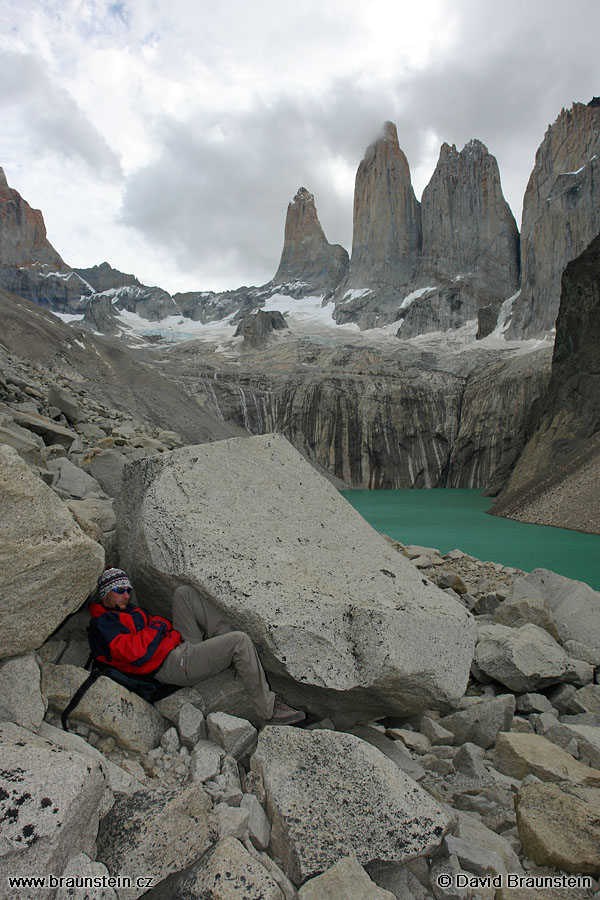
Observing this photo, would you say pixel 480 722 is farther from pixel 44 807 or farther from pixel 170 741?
pixel 44 807

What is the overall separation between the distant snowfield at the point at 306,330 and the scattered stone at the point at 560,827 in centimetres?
6768

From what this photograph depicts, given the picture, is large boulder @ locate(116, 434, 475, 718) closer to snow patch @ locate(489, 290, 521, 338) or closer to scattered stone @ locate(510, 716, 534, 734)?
scattered stone @ locate(510, 716, 534, 734)

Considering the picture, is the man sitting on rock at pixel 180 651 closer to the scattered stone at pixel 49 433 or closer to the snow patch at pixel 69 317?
A: the scattered stone at pixel 49 433

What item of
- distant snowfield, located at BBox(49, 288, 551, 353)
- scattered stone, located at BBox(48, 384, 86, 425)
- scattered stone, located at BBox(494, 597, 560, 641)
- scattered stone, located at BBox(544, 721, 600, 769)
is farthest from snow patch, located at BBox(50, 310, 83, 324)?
scattered stone, located at BBox(544, 721, 600, 769)

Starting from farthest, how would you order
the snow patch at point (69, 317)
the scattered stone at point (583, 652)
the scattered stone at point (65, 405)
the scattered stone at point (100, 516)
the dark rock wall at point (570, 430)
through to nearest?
the snow patch at point (69, 317)
the dark rock wall at point (570, 430)
the scattered stone at point (65, 405)
the scattered stone at point (583, 652)
the scattered stone at point (100, 516)

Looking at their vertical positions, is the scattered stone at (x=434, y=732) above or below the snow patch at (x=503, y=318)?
below

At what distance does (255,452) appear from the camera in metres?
4.75

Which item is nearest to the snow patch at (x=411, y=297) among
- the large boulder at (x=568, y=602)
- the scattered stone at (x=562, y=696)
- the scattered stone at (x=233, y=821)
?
the large boulder at (x=568, y=602)

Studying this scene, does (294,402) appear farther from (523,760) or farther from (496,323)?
(523,760)

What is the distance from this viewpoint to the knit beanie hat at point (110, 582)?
11.2ft

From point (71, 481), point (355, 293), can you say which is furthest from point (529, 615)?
point (355, 293)

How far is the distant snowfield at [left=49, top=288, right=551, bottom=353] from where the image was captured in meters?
76.4

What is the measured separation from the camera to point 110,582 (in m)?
3.45

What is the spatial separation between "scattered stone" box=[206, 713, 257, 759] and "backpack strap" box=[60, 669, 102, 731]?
71 centimetres
